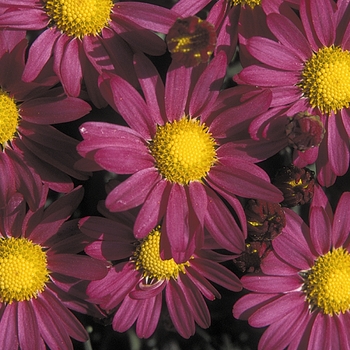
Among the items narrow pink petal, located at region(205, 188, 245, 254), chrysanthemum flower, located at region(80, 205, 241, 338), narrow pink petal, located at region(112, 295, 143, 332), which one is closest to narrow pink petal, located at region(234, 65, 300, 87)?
narrow pink petal, located at region(205, 188, 245, 254)

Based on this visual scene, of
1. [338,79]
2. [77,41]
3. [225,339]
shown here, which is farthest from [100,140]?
[225,339]

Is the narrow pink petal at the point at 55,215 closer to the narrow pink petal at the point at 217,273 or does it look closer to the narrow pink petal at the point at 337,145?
the narrow pink petal at the point at 217,273

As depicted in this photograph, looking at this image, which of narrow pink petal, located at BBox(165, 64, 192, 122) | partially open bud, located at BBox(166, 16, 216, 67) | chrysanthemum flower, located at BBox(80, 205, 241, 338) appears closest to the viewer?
partially open bud, located at BBox(166, 16, 216, 67)

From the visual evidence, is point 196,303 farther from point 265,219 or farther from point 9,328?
point 9,328

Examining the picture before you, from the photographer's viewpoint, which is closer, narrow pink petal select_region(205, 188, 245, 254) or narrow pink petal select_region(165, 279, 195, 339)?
narrow pink petal select_region(205, 188, 245, 254)

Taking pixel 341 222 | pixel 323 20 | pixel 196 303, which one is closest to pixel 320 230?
pixel 341 222

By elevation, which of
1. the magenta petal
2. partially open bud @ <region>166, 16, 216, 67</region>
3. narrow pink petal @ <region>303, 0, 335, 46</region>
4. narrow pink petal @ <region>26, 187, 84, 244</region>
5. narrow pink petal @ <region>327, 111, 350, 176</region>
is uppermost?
narrow pink petal @ <region>303, 0, 335, 46</region>

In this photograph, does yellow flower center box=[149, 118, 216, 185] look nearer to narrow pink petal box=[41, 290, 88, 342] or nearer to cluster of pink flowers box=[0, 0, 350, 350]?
cluster of pink flowers box=[0, 0, 350, 350]
